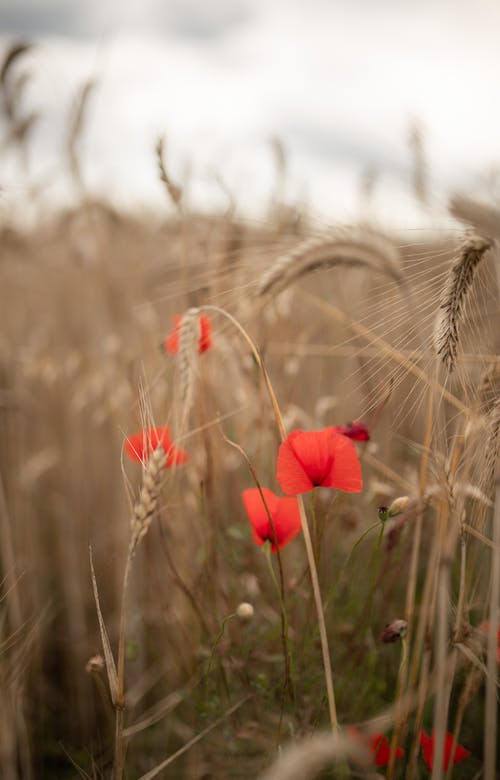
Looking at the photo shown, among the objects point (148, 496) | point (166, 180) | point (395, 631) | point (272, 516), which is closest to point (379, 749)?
point (395, 631)

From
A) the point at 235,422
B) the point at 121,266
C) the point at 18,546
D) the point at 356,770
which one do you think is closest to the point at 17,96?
the point at 235,422

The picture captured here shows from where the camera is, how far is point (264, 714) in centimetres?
93

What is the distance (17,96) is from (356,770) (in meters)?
1.86

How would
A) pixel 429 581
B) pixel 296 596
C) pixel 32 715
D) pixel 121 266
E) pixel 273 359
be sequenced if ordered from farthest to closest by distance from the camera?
1. pixel 121 266
2. pixel 273 359
3. pixel 32 715
4. pixel 296 596
5. pixel 429 581

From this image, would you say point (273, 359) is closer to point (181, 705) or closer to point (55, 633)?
point (181, 705)

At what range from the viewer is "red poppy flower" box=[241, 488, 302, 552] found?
775 millimetres

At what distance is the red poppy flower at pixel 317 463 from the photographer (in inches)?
26.9

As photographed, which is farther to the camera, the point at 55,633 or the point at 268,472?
the point at 55,633

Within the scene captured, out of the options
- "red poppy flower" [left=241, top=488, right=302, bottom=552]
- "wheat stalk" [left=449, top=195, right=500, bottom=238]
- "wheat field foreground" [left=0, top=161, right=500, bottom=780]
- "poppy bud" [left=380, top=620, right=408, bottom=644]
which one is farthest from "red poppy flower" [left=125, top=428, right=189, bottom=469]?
"wheat stalk" [left=449, top=195, right=500, bottom=238]

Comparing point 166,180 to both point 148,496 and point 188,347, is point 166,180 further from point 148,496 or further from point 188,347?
point 148,496

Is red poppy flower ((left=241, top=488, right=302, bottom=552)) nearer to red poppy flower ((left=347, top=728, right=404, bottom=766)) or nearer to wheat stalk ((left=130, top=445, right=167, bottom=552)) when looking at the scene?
wheat stalk ((left=130, top=445, right=167, bottom=552))

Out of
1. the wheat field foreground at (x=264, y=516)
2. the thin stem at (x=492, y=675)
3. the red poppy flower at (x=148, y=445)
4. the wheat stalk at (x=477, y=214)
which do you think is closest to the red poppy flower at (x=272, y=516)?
the wheat field foreground at (x=264, y=516)

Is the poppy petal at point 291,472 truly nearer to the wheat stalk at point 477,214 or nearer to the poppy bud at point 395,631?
the poppy bud at point 395,631

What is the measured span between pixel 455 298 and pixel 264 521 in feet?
1.22
